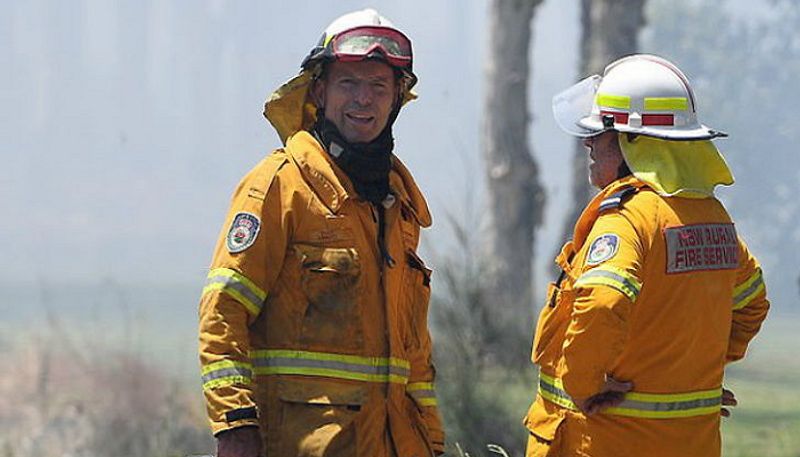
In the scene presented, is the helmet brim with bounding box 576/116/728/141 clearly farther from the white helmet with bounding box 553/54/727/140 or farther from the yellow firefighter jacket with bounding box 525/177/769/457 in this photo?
the yellow firefighter jacket with bounding box 525/177/769/457

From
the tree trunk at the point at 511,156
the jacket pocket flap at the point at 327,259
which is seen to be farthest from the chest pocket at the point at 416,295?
the tree trunk at the point at 511,156

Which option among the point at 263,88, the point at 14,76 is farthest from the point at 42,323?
the point at 263,88

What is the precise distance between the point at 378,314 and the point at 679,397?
87 cm

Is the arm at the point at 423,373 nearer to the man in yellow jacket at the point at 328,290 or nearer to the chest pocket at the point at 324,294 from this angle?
the man in yellow jacket at the point at 328,290

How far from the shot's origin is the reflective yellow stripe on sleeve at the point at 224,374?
393 centimetres

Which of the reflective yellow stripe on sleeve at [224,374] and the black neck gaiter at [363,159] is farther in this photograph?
the black neck gaiter at [363,159]

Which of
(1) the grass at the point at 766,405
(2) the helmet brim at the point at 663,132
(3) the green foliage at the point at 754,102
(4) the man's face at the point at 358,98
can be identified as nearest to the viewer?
(4) the man's face at the point at 358,98

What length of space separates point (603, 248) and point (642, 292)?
0.16 m

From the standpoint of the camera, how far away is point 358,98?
4.29 m

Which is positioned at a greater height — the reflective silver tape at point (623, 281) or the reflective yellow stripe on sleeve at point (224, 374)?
the reflective silver tape at point (623, 281)

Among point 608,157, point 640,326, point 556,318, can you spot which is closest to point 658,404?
point 640,326

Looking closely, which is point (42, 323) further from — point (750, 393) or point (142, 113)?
point (142, 113)

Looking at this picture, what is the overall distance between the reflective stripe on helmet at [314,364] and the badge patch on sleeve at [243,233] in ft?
0.95

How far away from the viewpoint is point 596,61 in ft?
56.3
